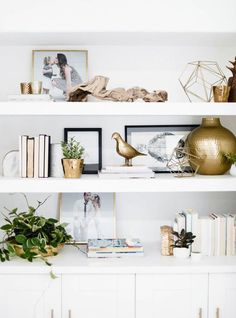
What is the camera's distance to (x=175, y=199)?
9.36 ft

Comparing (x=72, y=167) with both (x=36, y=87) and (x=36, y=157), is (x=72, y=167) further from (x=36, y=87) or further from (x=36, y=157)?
(x=36, y=87)

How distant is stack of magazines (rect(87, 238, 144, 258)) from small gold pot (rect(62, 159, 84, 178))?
38 cm

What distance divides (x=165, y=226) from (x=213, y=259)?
31 cm

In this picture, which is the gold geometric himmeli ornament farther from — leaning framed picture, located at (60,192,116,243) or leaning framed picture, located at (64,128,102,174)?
leaning framed picture, located at (60,192,116,243)

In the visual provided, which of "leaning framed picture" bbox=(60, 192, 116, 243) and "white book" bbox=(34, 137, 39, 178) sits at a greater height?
"white book" bbox=(34, 137, 39, 178)

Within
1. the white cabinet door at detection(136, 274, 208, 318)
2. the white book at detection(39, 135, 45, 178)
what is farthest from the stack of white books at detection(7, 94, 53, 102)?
the white cabinet door at detection(136, 274, 208, 318)

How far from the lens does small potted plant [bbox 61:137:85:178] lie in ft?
8.24

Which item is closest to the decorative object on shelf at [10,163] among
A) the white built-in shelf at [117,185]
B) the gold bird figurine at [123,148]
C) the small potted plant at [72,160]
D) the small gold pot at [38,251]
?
the white built-in shelf at [117,185]

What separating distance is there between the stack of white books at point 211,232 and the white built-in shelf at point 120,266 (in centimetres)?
8

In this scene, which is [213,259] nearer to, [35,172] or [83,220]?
[83,220]

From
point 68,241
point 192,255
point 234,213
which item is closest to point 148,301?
point 192,255

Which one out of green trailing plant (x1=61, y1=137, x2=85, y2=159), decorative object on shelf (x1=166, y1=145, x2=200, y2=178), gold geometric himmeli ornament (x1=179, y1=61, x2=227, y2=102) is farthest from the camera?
gold geometric himmeli ornament (x1=179, y1=61, x2=227, y2=102)

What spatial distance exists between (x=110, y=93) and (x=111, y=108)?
3.5 inches

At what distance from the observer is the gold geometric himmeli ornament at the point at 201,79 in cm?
277
